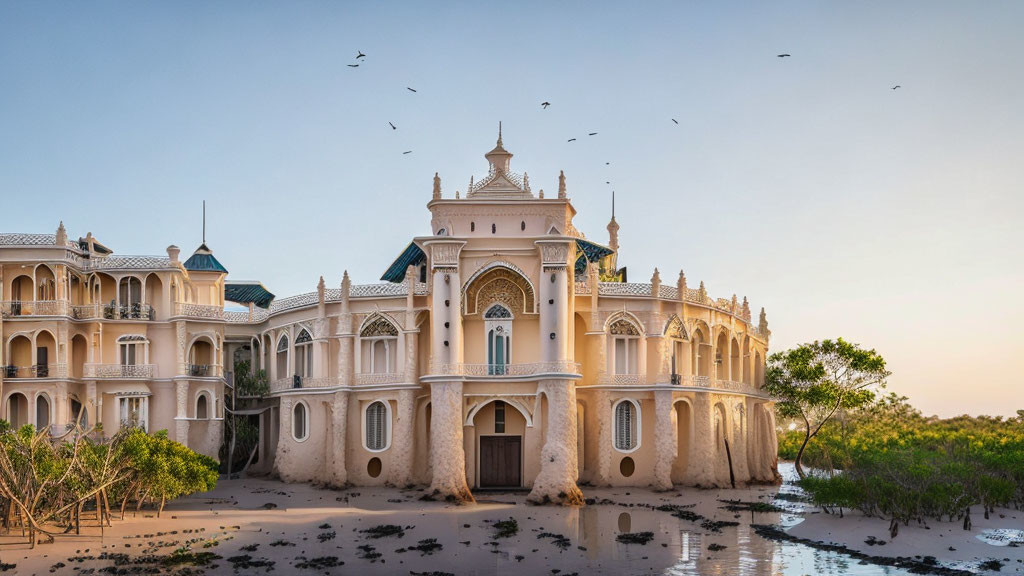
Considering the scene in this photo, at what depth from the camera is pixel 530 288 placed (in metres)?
45.5

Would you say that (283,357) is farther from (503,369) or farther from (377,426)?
(503,369)

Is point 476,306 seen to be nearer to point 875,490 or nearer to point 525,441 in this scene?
point 525,441

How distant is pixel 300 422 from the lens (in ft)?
169

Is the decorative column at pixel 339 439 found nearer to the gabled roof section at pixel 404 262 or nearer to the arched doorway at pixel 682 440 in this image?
the gabled roof section at pixel 404 262

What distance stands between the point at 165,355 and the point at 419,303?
13.5 metres

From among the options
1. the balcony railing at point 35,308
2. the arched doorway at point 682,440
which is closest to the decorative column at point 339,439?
the balcony railing at point 35,308

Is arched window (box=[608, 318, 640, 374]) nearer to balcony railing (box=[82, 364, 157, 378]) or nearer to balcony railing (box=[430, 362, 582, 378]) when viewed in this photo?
balcony railing (box=[430, 362, 582, 378])

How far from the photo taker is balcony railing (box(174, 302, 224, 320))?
51094 millimetres

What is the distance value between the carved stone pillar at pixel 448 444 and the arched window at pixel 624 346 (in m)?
8.66

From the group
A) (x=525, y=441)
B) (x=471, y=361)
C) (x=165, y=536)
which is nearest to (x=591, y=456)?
(x=525, y=441)

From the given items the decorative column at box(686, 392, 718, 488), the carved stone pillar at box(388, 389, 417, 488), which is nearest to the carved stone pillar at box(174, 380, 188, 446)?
the carved stone pillar at box(388, 389, 417, 488)

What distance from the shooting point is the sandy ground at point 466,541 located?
1219 inches

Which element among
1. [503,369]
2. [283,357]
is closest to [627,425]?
[503,369]

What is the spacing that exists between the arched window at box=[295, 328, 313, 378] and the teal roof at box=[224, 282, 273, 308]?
1115 centimetres
